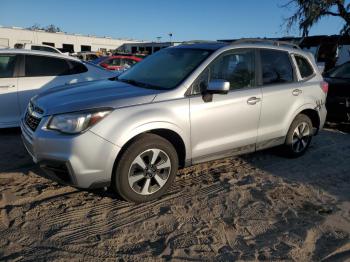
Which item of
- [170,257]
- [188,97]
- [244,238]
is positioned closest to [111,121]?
[188,97]

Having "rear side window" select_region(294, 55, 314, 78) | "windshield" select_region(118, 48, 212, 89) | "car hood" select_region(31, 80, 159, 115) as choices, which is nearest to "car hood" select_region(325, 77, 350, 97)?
"rear side window" select_region(294, 55, 314, 78)

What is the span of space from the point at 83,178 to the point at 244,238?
5.50 ft

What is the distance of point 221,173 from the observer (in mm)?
5250

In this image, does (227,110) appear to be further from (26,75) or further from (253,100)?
(26,75)

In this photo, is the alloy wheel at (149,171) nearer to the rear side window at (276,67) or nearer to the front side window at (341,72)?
the rear side window at (276,67)

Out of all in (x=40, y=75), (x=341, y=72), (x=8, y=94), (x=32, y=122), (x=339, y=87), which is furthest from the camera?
(x=341, y=72)

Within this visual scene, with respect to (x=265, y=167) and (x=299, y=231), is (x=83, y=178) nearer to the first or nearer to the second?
(x=299, y=231)

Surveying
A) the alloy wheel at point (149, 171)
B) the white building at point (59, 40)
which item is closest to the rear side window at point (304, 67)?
the alloy wheel at point (149, 171)

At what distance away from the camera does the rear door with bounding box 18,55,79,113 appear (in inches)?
265

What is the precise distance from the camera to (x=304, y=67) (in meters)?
5.96

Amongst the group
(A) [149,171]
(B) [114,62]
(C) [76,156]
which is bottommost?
(A) [149,171]

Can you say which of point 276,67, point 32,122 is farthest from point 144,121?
point 276,67

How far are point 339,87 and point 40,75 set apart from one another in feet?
20.3

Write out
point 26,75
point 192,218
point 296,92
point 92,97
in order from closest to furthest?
point 192,218 → point 92,97 → point 296,92 → point 26,75
